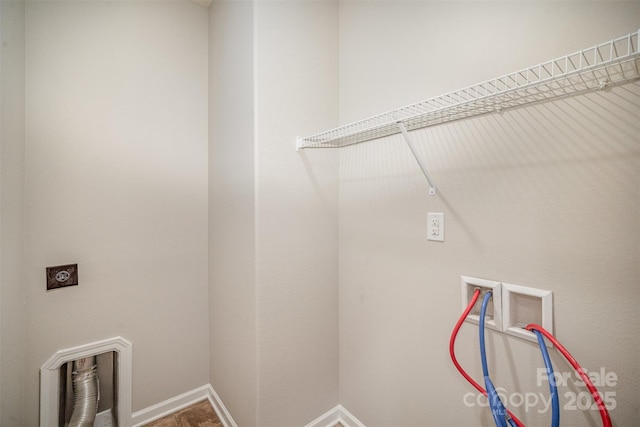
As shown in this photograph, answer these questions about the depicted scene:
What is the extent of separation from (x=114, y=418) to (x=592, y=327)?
2.28 m

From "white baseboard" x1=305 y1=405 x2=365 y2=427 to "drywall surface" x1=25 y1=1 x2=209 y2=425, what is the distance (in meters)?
0.84

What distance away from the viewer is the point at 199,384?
1.73m

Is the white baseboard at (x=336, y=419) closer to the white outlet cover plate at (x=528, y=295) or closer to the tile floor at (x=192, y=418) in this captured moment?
the tile floor at (x=192, y=418)

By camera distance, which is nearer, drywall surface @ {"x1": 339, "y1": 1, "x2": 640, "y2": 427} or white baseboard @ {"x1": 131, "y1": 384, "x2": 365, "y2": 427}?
drywall surface @ {"x1": 339, "y1": 1, "x2": 640, "y2": 427}

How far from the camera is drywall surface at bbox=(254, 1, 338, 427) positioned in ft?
A: 4.08

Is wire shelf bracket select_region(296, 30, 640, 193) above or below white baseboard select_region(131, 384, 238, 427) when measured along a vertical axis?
above

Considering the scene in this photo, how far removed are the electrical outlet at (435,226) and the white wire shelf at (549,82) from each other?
38 cm

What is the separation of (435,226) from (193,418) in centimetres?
181

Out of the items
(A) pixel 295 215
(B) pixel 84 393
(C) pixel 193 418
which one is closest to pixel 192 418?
(C) pixel 193 418

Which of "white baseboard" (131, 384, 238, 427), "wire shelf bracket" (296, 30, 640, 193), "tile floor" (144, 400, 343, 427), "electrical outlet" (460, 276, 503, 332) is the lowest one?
"tile floor" (144, 400, 343, 427)

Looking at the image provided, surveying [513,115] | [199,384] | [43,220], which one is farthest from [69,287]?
[513,115]

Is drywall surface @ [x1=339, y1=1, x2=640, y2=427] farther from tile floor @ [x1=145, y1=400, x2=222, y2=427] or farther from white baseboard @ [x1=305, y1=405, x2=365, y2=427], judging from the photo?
tile floor @ [x1=145, y1=400, x2=222, y2=427]

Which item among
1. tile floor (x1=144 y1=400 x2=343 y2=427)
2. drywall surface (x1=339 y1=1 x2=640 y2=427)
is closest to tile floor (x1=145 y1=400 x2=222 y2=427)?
tile floor (x1=144 y1=400 x2=343 y2=427)

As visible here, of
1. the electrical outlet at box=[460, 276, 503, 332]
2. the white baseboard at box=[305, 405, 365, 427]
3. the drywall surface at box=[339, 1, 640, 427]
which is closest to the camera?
the drywall surface at box=[339, 1, 640, 427]
